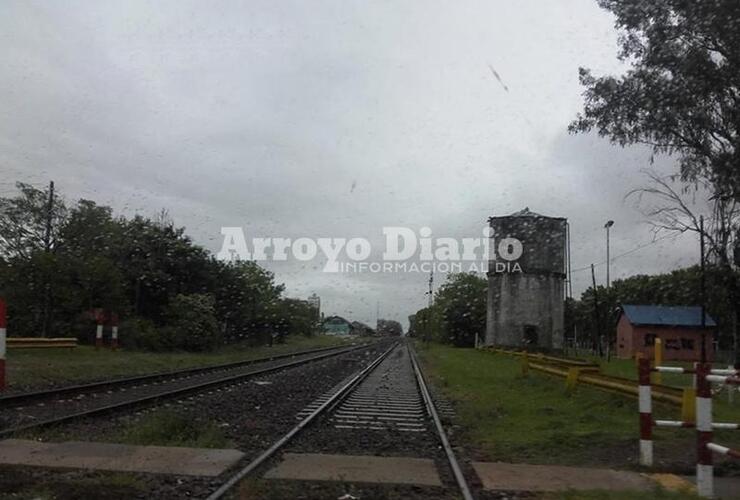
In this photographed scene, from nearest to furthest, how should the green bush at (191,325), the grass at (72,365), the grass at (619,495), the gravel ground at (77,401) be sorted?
the grass at (619,495)
the gravel ground at (77,401)
the grass at (72,365)
the green bush at (191,325)

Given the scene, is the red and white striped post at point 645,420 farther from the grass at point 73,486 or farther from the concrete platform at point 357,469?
the grass at point 73,486

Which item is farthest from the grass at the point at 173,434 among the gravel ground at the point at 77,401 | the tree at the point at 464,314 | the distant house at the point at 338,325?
the distant house at the point at 338,325

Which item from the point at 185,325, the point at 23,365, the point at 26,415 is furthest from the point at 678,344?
the point at 26,415

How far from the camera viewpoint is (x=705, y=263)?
22594 mm

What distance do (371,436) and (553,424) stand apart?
347cm

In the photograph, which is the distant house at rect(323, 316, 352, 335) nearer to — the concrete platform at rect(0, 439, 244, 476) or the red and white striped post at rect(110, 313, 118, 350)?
the red and white striped post at rect(110, 313, 118, 350)

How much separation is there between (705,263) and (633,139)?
10.0m

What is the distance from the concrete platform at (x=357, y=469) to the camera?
7168 mm

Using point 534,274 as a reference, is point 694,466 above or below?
below

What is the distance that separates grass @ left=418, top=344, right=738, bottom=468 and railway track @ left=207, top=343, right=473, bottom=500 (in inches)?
29.1

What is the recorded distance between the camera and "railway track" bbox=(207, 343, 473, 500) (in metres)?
6.96

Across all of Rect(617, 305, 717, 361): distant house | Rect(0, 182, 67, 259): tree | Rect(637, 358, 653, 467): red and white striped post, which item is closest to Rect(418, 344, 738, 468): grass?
Rect(637, 358, 653, 467): red and white striped post

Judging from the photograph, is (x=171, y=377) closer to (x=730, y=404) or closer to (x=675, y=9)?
(x=730, y=404)

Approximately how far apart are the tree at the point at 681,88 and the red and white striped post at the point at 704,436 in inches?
247
